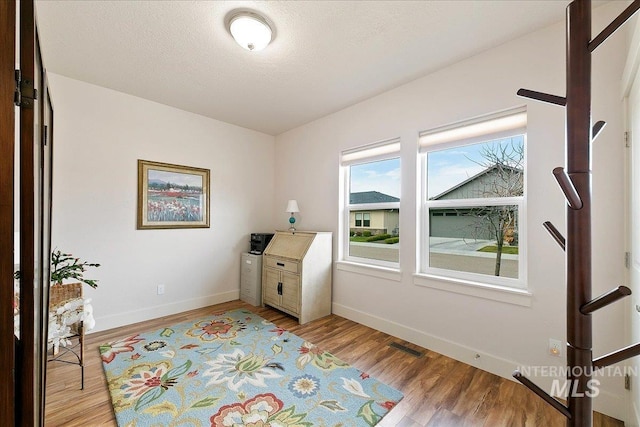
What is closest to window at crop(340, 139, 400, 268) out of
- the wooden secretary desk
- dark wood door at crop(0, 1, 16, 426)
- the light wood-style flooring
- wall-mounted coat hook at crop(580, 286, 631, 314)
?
the wooden secretary desk

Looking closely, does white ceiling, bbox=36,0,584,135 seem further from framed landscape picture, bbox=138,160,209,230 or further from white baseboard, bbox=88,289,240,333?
white baseboard, bbox=88,289,240,333

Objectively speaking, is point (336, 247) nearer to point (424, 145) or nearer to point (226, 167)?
point (424, 145)

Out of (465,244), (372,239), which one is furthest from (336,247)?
(465,244)

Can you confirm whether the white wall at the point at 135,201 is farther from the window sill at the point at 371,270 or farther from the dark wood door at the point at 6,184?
the dark wood door at the point at 6,184

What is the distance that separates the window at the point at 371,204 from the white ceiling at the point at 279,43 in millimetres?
693

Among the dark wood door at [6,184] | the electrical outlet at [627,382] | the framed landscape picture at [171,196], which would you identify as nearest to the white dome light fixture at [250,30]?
the dark wood door at [6,184]

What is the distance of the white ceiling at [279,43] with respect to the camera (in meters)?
1.79

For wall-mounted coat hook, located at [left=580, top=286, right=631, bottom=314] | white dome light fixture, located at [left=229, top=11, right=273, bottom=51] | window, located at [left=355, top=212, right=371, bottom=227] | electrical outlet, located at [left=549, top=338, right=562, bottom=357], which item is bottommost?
electrical outlet, located at [left=549, top=338, right=562, bottom=357]

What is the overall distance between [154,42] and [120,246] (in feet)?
6.92

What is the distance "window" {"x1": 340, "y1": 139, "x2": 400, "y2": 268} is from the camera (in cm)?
295

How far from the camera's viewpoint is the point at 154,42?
2.13 meters

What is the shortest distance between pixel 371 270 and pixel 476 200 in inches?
49.0

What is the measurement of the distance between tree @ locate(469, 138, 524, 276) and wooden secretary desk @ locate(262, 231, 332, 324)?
66.2 inches

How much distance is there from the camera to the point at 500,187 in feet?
7.36
